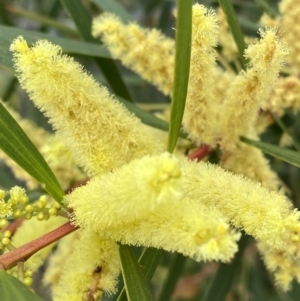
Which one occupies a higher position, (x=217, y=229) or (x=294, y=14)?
(x=294, y=14)

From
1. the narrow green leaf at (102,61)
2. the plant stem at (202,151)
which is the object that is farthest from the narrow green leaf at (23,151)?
the narrow green leaf at (102,61)

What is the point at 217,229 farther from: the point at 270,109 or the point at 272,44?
the point at 270,109

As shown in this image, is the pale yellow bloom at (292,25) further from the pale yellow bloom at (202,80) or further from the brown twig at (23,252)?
the brown twig at (23,252)

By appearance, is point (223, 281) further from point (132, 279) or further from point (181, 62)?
point (181, 62)

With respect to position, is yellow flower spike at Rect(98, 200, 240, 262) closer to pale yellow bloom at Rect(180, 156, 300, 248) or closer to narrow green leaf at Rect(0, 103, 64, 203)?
pale yellow bloom at Rect(180, 156, 300, 248)

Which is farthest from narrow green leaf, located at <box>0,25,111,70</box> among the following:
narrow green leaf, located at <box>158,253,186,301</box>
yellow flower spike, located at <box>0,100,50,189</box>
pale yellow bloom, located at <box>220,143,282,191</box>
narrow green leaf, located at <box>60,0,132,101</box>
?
narrow green leaf, located at <box>158,253,186,301</box>

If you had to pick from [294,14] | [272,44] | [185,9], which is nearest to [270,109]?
[294,14]

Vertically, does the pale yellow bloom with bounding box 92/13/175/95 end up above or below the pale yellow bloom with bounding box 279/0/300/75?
below
